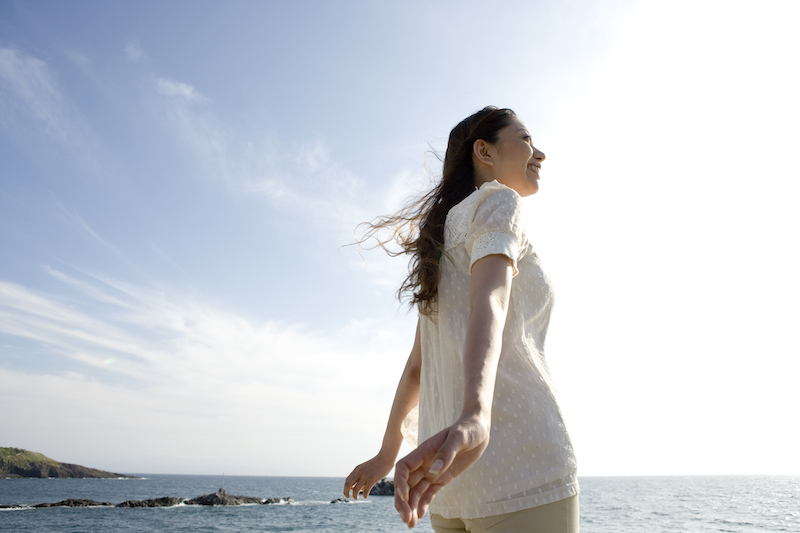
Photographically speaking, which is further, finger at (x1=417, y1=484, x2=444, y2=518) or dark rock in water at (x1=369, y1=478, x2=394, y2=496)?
dark rock in water at (x1=369, y1=478, x2=394, y2=496)

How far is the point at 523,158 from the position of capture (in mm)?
1718

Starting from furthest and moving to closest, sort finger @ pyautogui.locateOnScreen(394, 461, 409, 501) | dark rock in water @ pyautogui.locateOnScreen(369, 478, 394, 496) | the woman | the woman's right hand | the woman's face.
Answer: dark rock in water @ pyautogui.locateOnScreen(369, 478, 394, 496) → the woman's face → the woman's right hand → the woman → finger @ pyautogui.locateOnScreen(394, 461, 409, 501)

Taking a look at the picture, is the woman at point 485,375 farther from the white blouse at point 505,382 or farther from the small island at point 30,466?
the small island at point 30,466

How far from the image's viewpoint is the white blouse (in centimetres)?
115

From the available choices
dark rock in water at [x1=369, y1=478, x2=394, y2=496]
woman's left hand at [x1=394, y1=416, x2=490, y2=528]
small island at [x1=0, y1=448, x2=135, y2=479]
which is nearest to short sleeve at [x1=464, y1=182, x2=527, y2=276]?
woman's left hand at [x1=394, y1=416, x2=490, y2=528]

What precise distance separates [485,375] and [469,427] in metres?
0.14

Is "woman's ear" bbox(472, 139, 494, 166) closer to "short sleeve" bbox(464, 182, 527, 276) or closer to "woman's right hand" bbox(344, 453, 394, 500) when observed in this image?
"short sleeve" bbox(464, 182, 527, 276)

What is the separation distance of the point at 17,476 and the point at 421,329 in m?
136

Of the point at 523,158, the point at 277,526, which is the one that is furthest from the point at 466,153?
the point at 277,526

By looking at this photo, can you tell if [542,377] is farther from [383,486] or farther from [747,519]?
[383,486]

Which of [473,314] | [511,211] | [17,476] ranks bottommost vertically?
[17,476]

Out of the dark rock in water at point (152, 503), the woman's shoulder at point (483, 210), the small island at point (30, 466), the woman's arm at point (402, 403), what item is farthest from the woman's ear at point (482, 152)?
the small island at point (30, 466)

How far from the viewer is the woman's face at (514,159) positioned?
171 cm

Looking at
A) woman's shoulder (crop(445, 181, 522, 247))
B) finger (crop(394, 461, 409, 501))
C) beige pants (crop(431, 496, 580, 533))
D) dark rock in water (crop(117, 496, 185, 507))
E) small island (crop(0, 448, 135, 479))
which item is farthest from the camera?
small island (crop(0, 448, 135, 479))
